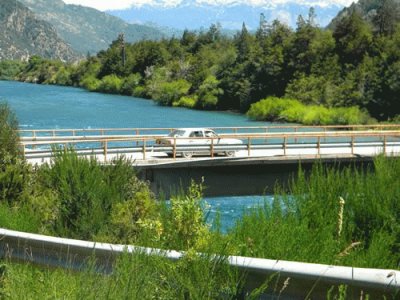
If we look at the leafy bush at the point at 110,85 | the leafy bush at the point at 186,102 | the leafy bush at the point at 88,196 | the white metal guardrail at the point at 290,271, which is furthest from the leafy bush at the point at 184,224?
the leafy bush at the point at 110,85

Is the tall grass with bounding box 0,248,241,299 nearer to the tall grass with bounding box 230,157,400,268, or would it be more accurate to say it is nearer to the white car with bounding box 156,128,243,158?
the tall grass with bounding box 230,157,400,268

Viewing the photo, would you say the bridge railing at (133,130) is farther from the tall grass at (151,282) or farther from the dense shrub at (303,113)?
the tall grass at (151,282)

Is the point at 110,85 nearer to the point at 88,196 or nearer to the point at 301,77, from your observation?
the point at 301,77

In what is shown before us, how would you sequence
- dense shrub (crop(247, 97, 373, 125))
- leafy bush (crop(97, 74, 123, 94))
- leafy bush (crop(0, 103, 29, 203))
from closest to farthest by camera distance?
leafy bush (crop(0, 103, 29, 203))
dense shrub (crop(247, 97, 373, 125))
leafy bush (crop(97, 74, 123, 94))

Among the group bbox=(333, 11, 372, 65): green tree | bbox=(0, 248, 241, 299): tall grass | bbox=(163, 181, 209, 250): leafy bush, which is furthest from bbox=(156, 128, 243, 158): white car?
bbox=(333, 11, 372, 65): green tree

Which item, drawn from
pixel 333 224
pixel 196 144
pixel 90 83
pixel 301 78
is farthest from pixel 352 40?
pixel 333 224

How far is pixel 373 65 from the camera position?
315 ft

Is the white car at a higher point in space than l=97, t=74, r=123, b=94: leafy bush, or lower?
lower

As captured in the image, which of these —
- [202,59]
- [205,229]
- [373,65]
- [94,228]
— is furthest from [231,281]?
[202,59]

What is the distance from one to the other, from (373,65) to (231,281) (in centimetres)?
9490

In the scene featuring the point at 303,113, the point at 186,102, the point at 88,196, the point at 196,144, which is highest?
the point at 88,196

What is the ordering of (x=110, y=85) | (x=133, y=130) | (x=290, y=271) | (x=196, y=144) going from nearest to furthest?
(x=290, y=271) → (x=196, y=144) → (x=133, y=130) → (x=110, y=85)

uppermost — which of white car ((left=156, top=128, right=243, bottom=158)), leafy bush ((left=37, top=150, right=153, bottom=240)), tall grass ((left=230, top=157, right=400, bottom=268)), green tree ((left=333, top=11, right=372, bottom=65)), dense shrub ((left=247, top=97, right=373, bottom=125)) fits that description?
green tree ((left=333, top=11, right=372, bottom=65))

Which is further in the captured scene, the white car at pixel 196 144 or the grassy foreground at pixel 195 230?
the white car at pixel 196 144
